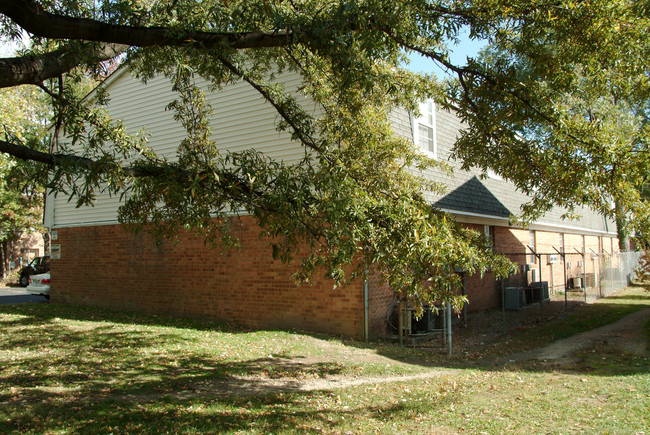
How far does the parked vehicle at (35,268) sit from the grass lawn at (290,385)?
17.3m

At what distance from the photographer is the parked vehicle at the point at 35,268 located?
90.7 ft

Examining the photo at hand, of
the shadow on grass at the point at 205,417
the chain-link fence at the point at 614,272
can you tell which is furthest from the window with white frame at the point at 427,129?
the chain-link fence at the point at 614,272

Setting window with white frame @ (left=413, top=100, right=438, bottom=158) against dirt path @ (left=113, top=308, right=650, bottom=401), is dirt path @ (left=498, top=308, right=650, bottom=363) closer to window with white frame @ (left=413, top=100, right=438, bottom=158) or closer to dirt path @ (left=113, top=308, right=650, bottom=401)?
dirt path @ (left=113, top=308, right=650, bottom=401)

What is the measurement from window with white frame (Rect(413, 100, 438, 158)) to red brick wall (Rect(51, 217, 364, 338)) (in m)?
5.24

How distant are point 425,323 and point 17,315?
1160cm

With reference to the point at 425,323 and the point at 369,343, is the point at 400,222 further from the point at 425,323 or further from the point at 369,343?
the point at 425,323

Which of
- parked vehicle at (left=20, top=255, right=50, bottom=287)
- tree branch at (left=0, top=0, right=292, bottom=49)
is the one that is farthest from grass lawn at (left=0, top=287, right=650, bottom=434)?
parked vehicle at (left=20, top=255, right=50, bottom=287)

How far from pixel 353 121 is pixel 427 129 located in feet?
21.7

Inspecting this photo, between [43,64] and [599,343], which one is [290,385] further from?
[599,343]

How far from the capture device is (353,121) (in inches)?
329

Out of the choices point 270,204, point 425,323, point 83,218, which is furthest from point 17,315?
point 270,204

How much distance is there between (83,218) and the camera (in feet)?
55.9

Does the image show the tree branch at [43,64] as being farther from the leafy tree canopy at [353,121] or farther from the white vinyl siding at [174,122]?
the white vinyl siding at [174,122]

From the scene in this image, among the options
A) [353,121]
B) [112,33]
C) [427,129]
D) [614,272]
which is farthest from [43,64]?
[614,272]
